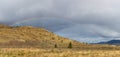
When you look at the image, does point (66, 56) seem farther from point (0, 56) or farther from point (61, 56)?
point (0, 56)

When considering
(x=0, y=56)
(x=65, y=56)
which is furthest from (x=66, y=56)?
(x=0, y=56)

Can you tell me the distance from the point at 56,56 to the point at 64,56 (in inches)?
67.5

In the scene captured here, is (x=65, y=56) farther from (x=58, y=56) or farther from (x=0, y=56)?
(x=0, y=56)

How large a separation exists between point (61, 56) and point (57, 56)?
3.17ft

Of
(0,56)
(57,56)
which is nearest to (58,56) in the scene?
Result: (57,56)

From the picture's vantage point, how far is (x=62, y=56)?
56.8 meters

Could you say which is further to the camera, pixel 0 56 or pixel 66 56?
pixel 66 56

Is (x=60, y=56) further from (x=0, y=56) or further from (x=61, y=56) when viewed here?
(x=0, y=56)

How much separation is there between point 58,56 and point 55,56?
749 millimetres

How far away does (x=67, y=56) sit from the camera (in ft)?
186

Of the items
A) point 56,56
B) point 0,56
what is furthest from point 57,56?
point 0,56

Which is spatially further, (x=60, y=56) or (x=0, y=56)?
(x=60, y=56)

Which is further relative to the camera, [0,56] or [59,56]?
[59,56]

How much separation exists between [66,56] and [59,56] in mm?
1488
